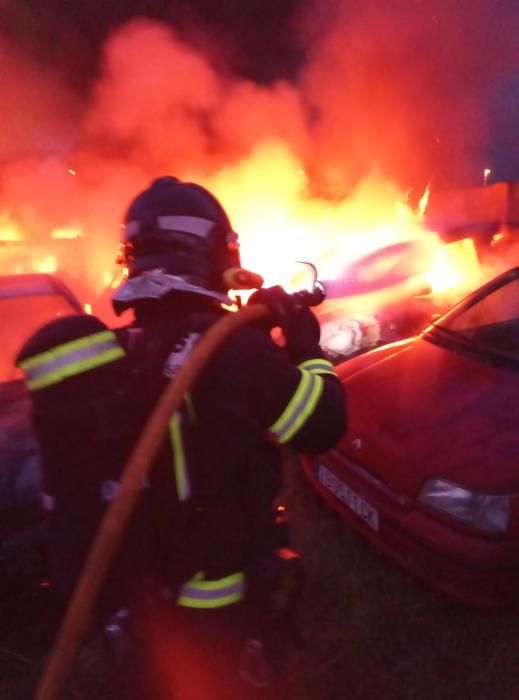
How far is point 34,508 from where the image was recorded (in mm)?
2482

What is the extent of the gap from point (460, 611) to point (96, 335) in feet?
7.86

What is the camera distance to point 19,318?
380 cm

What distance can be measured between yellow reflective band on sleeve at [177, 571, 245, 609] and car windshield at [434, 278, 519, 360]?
2.33m

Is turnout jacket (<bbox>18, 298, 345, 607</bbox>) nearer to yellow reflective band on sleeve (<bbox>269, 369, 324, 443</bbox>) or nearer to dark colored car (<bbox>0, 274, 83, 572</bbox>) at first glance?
yellow reflective band on sleeve (<bbox>269, 369, 324, 443</bbox>)

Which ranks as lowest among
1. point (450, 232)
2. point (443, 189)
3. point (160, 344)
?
point (160, 344)

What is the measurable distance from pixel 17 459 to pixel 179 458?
1.48m

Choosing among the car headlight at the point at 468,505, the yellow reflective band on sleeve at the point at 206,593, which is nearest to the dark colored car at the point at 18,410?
the yellow reflective band on sleeve at the point at 206,593

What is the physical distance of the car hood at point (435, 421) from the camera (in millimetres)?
2555

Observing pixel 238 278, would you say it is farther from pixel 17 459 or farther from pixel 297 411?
pixel 17 459

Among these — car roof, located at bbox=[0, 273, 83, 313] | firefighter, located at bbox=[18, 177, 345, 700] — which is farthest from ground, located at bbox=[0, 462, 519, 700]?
car roof, located at bbox=[0, 273, 83, 313]

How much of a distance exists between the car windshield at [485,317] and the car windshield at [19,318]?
8.99 ft

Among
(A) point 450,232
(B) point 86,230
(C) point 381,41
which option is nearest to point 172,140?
(B) point 86,230

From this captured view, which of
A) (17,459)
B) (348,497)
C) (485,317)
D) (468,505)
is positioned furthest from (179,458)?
(485,317)

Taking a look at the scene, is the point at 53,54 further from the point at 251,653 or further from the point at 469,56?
the point at 251,653
